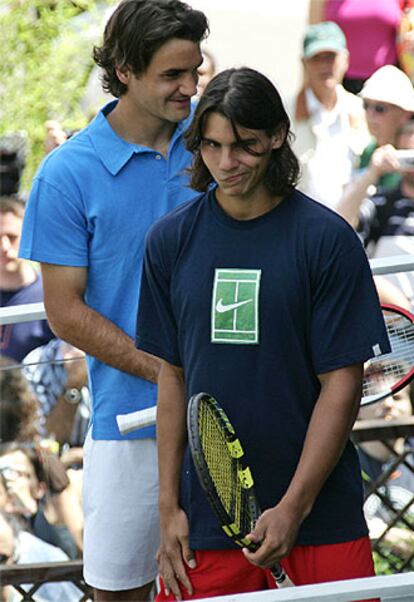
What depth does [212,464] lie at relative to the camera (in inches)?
121

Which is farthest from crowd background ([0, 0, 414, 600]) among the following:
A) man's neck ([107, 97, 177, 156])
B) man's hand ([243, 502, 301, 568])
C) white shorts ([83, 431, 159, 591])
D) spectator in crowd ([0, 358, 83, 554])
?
man's hand ([243, 502, 301, 568])

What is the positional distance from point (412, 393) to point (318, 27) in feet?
7.10

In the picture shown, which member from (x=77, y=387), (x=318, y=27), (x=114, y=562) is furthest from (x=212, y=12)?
(x=114, y=562)

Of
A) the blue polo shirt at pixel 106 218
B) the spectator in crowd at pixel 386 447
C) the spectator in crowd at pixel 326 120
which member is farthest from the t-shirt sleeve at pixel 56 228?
the spectator in crowd at pixel 326 120

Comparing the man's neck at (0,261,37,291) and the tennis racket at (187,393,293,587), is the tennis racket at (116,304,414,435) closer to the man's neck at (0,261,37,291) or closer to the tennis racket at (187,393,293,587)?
the tennis racket at (187,393,293,587)

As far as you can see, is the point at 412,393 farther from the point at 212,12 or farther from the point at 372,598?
the point at 212,12

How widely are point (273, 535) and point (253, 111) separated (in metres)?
0.93

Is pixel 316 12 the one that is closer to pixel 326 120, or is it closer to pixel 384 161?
pixel 326 120

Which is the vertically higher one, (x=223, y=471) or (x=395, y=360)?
(x=223, y=471)

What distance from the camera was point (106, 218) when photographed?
3770 mm

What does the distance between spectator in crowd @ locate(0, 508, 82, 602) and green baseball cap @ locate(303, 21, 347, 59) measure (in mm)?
2547

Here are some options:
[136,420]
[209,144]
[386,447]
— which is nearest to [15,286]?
[386,447]

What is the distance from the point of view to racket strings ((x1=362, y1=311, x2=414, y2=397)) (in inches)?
163

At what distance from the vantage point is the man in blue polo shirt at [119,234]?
12.3 ft
